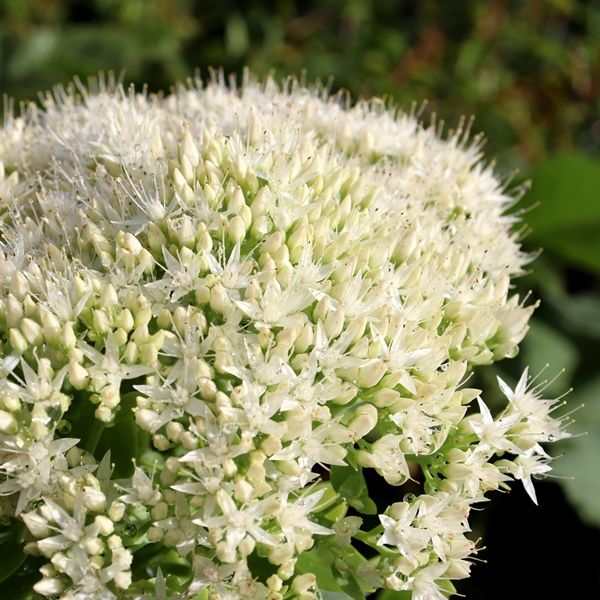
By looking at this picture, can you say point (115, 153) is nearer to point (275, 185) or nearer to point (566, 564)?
point (275, 185)

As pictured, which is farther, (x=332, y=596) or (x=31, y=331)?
(x=332, y=596)

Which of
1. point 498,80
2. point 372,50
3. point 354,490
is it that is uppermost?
point 372,50

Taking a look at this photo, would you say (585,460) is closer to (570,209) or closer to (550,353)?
(550,353)

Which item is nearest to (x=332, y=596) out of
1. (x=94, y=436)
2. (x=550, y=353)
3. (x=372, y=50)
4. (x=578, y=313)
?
(x=94, y=436)

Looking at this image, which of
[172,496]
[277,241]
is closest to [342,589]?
[172,496]

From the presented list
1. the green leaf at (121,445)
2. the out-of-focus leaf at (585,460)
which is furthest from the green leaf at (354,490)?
the out-of-focus leaf at (585,460)

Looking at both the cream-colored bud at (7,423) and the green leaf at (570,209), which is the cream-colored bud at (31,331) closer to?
the cream-colored bud at (7,423)
